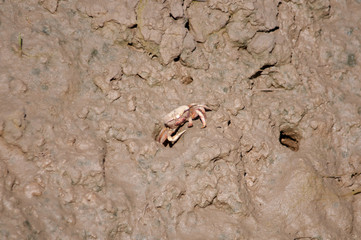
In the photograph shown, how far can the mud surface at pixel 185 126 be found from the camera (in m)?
4.21

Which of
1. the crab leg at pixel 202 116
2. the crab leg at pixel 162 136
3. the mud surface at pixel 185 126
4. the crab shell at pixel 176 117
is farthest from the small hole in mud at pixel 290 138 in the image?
the crab leg at pixel 162 136

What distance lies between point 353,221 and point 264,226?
1.21m

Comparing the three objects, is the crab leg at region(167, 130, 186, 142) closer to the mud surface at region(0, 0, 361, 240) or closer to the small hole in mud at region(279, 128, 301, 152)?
the mud surface at region(0, 0, 361, 240)

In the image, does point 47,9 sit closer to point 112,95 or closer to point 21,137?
point 112,95

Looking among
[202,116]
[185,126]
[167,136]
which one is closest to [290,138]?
[202,116]

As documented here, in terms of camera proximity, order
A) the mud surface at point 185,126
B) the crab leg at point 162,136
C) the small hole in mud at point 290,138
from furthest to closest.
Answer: the small hole in mud at point 290,138 < the crab leg at point 162,136 < the mud surface at point 185,126

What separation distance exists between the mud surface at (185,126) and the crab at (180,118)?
10 cm

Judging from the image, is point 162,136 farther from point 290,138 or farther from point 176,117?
point 290,138

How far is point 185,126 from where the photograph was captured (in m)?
4.90

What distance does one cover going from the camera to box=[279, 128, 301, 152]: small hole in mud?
5016 mm

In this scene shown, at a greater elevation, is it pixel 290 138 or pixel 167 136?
pixel 290 138

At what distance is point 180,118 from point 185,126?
276 mm

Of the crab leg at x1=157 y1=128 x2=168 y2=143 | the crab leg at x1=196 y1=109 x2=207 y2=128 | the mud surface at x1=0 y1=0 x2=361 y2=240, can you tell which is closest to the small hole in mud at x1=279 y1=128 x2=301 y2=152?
the mud surface at x1=0 y1=0 x2=361 y2=240

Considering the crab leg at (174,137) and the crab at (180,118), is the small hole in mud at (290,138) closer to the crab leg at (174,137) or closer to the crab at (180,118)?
the crab at (180,118)
